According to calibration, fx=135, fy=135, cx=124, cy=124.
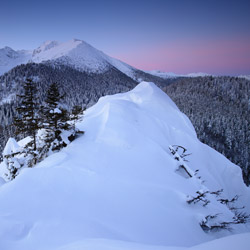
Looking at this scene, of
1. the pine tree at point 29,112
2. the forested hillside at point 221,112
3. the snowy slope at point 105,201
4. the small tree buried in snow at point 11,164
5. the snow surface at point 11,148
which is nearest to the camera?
the snowy slope at point 105,201

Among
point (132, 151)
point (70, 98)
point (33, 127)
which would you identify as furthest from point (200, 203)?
point (70, 98)

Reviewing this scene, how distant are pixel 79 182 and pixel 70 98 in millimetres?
131922

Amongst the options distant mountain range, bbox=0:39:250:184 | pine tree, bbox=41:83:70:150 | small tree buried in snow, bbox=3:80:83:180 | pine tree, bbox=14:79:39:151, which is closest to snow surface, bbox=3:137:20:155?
small tree buried in snow, bbox=3:80:83:180

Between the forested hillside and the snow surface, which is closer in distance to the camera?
the snow surface

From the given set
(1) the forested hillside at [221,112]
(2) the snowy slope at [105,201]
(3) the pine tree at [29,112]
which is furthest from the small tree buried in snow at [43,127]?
(1) the forested hillside at [221,112]

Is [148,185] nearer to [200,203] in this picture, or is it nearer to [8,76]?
[200,203]

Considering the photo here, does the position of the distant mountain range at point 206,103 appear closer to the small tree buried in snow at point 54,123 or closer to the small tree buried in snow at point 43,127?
the small tree buried in snow at point 43,127

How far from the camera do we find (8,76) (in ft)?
504

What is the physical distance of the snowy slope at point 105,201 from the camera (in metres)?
3.96

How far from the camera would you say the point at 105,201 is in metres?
5.92

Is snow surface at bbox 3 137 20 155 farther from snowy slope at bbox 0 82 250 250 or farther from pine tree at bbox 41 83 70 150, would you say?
snowy slope at bbox 0 82 250 250

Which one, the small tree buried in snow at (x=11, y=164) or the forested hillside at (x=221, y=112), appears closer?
the small tree buried in snow at (x=11, y=164)

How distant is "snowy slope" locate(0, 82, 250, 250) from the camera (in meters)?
3.96

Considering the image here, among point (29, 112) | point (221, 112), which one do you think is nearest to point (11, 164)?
point (29, 112)
